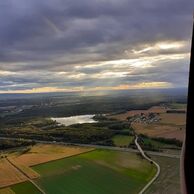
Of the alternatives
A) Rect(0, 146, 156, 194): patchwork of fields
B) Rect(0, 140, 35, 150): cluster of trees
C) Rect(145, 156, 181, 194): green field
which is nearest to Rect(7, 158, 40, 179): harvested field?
Rect(0, 146, 156, 194): patchwork of fields

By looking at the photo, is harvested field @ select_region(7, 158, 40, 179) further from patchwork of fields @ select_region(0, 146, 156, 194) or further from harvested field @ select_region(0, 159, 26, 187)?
harvested field @ select_region(0, 159, 26, 187)

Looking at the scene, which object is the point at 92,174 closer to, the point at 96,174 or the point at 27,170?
the point at 96,174

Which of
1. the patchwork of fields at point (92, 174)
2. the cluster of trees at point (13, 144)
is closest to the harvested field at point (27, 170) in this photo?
the patchwork of fields at point (92, 174)

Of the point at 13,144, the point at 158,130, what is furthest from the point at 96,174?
the point at 158,130

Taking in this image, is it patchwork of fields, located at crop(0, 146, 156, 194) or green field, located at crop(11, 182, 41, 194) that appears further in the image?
patchwork of fields, located at crop(0, 146, 156, 194)

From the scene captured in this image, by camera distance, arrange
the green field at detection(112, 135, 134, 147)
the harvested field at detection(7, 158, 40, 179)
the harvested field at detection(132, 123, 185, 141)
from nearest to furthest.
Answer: the harvested field at detection(7, 158, 40, 179)
the green field at detection(112, 135, 134, 147)
the harvested field at detection(132, 123, 185, 141)

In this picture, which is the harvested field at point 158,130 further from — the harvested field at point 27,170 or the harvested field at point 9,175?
the harvested field at point 9,175
